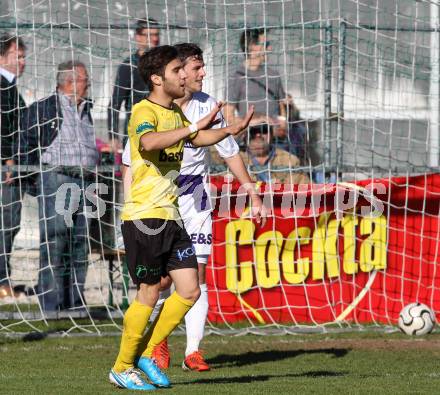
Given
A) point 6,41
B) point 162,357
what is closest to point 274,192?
point 6,41

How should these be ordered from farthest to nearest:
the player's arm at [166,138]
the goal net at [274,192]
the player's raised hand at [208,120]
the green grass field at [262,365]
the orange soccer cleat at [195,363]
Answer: the goal net at [274,192]
the orange soccer cleat at [195,363]
the green grass field at [262,365]
the player's arm at [166,138]
the player's raised hand at [208,120]

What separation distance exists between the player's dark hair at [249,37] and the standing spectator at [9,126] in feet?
7.39

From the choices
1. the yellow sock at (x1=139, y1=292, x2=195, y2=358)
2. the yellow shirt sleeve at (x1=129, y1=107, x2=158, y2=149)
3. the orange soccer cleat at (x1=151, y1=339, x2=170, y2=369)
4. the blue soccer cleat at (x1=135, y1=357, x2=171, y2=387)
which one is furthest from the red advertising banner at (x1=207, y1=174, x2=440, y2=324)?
the yellow shirt sleeve at (x1=129, y1=107, x2=158, y2=149)

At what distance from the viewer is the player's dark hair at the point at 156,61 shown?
22.3ft

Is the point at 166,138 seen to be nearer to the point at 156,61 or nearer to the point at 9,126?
the point at 156,61

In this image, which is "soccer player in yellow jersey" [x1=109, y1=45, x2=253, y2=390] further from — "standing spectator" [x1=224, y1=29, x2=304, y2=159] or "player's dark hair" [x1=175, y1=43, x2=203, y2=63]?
"standing spectator" [x1=224, y1=29, x2=304, y2=159]

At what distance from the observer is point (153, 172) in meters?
6.71

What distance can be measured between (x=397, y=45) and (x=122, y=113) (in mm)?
3197

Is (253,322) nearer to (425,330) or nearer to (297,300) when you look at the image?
(297,300)

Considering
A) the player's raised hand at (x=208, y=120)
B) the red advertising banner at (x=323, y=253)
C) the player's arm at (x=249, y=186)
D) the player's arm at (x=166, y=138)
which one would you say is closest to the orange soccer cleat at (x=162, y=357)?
the player's arm at (x=249, y=186)

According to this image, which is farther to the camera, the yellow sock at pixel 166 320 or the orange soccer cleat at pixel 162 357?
the orange soccer cleat at pixel 162 357

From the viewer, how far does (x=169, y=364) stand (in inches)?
334

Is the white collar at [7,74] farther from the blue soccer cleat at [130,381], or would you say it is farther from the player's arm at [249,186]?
the blue soccer cleat at [130,381]

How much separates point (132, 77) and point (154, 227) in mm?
4561
